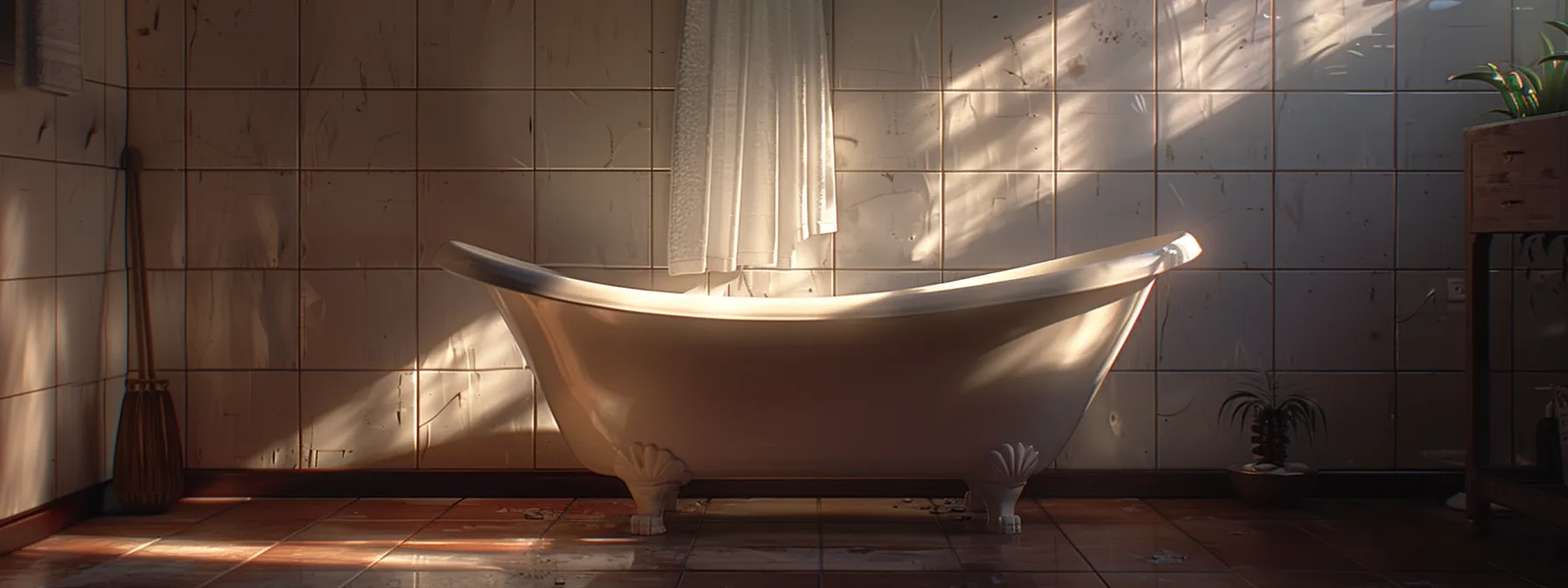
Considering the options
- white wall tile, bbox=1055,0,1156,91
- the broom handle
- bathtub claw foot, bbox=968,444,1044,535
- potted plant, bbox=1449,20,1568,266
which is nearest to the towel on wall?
the broom handle

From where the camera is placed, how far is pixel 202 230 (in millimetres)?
3512

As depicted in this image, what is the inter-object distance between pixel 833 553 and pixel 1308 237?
1636 mm

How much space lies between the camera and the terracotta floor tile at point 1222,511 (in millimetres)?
3258

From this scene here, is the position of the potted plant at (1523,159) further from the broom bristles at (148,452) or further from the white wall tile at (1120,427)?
the broom bristles at (148,452)

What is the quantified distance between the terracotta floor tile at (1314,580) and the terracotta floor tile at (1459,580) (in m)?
0.05

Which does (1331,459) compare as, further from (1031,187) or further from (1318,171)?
(1031,187)

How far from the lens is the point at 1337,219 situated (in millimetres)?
3500

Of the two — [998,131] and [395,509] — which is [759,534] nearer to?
Result: [395,509]

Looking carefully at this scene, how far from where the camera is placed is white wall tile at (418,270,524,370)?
3.52m

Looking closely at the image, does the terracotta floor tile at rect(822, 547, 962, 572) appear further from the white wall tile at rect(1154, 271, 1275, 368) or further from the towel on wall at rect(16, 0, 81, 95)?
the towel on wall at rect(16, 0, 81, 95)

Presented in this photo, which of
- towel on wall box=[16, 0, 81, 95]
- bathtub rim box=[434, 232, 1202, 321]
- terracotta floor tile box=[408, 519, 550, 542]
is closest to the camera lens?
bathtub rim box=[434, 232, 1202, 321]

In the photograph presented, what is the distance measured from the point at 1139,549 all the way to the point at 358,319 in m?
2.13

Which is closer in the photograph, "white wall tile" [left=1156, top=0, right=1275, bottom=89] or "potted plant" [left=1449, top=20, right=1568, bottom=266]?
"potted plant" [left=1449, top=20, right=1568, bottom=266]

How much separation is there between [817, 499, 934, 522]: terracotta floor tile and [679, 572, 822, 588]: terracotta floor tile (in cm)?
58
